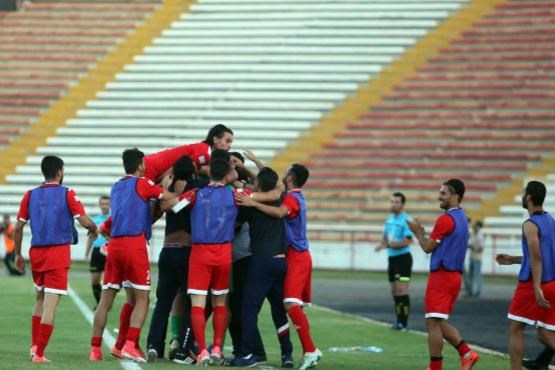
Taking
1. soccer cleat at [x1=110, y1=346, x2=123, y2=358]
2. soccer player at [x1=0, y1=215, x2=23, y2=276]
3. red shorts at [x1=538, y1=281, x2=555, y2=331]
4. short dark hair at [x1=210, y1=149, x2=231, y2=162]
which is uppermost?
short dark hair at [x1=210, y1=149, x2=231, y2=162]

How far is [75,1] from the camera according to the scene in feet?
162

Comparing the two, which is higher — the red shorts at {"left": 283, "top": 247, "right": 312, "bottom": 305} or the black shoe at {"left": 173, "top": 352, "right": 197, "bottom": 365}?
the red shorts at {"left": 283, "top": 247, "right": 312, "bottom": 305}

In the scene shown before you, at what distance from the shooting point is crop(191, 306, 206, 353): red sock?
13469 millimetres

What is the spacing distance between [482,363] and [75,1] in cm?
3589

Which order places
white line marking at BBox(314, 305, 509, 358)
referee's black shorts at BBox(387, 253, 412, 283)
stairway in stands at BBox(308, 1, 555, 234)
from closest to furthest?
white line marking at BBox(314, 305, 509, 358) → referee's black shorts at BBox(387, 253, 412, 283) → stairway in stands at BBox(308, 1, 555, 234)

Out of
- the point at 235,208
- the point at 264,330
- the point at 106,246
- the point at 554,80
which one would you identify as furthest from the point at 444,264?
the point at 554,80

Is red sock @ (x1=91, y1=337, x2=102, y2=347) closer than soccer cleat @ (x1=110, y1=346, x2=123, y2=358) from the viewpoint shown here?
Yes

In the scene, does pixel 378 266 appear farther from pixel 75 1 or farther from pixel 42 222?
pixel 42 222

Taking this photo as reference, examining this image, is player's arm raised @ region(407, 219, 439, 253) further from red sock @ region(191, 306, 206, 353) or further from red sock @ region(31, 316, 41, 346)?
red sock @ region(31, 316, 41, 346)

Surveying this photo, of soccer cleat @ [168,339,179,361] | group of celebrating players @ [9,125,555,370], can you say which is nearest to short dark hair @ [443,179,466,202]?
group of celebrating players @ [9,125,555,370]

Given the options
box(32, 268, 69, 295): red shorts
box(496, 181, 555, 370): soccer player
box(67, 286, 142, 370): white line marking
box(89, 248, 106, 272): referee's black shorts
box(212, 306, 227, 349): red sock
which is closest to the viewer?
box(496, 181, 555, 370): soccer player

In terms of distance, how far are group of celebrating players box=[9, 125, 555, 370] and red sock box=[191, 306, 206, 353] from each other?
12 millimetres

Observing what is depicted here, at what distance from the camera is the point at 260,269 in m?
14.1

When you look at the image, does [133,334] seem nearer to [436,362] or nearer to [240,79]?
[436,362]
